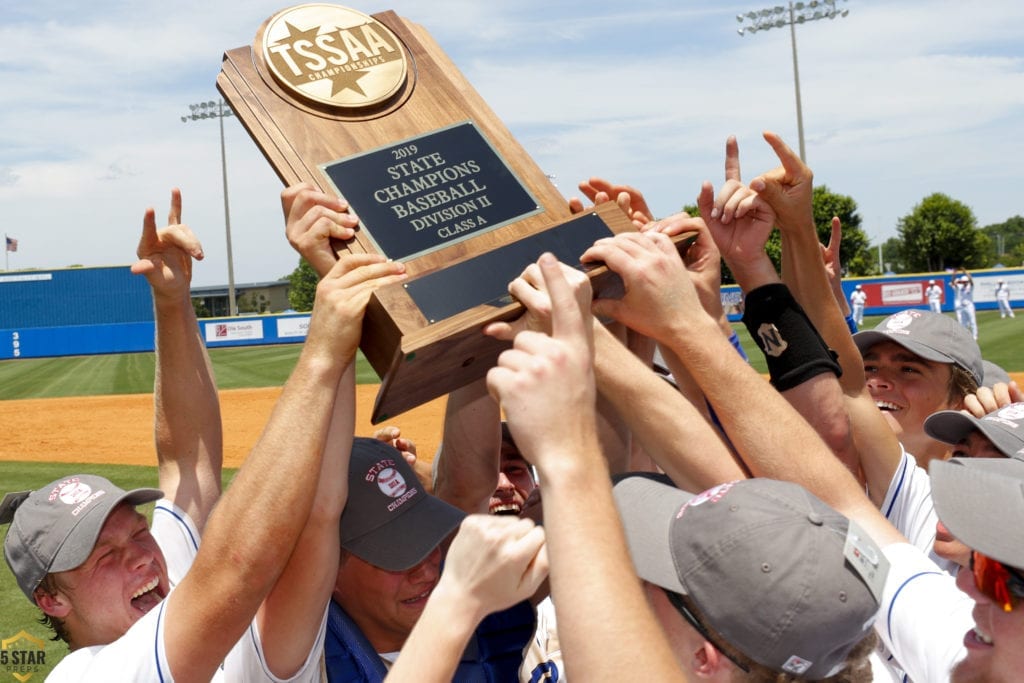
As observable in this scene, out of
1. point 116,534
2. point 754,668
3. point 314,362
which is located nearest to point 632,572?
point 754,668

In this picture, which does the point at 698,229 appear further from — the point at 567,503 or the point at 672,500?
the point at 567,503

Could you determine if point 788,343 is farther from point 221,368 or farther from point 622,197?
point 221,368

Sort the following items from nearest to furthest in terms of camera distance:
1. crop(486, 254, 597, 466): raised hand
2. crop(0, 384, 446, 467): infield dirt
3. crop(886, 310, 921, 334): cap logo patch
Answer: crop(486, 254, 597, 466): raised hand < crop(886, 310, 921, 334): cap logo patch < crop(0, 384, 446, 467): infield dirt

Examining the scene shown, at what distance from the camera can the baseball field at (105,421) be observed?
603cm

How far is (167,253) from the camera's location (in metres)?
2.94

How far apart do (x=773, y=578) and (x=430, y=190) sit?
1466mm

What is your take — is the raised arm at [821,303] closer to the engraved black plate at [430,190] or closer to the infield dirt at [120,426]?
the engraved black plate at [430,190]

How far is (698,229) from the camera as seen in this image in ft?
8.68

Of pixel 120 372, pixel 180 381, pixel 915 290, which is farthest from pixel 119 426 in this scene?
pixel 915 290

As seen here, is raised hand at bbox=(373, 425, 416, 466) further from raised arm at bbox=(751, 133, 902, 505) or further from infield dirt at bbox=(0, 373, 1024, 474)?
infield dirt at bbox=(0, 373, 1024, 474)

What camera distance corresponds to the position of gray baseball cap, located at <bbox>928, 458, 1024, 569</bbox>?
67.5 inches

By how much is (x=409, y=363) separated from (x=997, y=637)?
1278 millimetres

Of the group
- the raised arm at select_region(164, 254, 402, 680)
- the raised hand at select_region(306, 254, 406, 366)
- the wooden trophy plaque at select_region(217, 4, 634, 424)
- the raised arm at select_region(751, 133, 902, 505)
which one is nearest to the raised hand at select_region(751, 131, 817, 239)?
the raised arm at select_region(751, 133, 902, 505)

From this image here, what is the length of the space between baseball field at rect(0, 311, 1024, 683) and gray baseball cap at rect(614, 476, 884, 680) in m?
2.48
